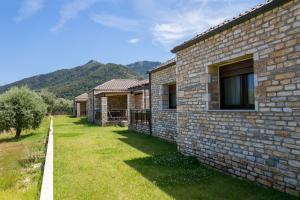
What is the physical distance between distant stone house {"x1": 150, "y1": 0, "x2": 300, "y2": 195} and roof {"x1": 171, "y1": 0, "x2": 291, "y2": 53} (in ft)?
0.07

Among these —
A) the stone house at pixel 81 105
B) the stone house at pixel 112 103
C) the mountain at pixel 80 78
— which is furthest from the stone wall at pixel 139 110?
the mountain at pixel 80 78

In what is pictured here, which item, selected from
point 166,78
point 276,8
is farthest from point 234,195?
point 166,78

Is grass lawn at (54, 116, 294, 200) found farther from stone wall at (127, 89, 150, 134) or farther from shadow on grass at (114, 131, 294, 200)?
stone wall at (127, 89, 150, 134)

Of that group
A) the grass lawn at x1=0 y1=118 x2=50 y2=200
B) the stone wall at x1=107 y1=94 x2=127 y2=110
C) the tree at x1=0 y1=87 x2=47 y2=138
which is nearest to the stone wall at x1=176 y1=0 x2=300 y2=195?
the grass lawn at x1=0 y1=118 x2=50 y2=200

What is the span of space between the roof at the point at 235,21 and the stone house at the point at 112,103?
1543 centimetres

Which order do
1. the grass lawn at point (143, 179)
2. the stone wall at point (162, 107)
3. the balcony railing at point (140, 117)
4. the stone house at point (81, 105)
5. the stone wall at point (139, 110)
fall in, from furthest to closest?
the stone house at point (81, 105)
the balcony railing at point (140, 117)
the stone wall at point (139, 110)
the stone wall at point (162, 107)
the grass lawn at point (143, 179)

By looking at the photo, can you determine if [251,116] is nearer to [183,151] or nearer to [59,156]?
[183,151]

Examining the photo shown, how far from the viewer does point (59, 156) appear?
10.1m

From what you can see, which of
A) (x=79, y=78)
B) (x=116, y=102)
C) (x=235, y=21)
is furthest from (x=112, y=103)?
(x=79, y=78)

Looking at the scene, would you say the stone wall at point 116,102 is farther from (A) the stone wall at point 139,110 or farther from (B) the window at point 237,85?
(B) the window at point 237,85

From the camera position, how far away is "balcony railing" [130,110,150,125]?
1652 centimetres

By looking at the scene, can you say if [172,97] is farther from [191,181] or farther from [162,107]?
[191,181]

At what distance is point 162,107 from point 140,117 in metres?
4.49

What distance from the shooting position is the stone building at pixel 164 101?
12.5 metres
